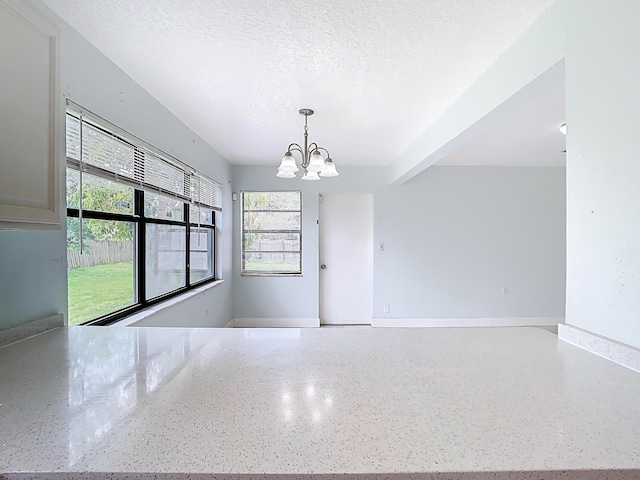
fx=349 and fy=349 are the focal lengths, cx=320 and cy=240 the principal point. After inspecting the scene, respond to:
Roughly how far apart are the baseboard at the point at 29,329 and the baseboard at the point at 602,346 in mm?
2060

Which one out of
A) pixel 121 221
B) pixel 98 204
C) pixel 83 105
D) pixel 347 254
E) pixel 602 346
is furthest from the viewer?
pixel 347 254

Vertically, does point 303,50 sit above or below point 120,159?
above

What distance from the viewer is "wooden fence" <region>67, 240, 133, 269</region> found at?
1.94 m

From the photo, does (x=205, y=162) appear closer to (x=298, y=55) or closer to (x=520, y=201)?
(x=298, y=55)

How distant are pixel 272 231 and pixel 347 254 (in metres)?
1.19

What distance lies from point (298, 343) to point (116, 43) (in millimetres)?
1877

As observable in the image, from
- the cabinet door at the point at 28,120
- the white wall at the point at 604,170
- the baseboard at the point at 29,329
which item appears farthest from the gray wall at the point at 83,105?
the white wall at the point at 604,170

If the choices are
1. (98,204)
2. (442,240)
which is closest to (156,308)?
(98,204)

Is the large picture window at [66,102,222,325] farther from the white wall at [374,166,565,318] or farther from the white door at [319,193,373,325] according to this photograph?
the white wall at [374,166,565,318]

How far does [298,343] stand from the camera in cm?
130

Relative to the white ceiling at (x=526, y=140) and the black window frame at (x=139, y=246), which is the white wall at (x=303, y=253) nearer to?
the white ceiling at (x=526, y=140)

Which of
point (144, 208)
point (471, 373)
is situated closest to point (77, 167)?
point (144, 208)

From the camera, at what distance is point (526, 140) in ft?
12.9

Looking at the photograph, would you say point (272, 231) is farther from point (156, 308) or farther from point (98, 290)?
point (98, 290)
